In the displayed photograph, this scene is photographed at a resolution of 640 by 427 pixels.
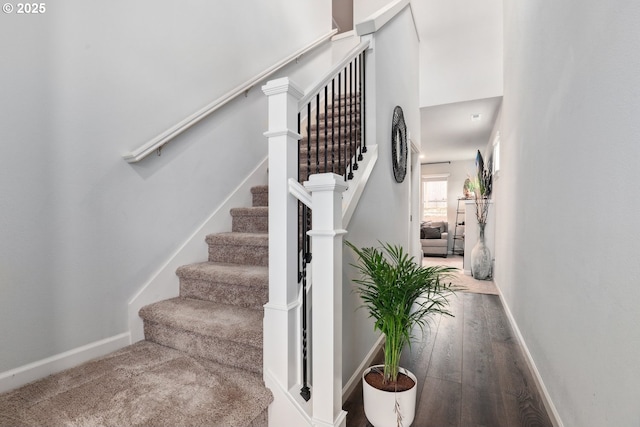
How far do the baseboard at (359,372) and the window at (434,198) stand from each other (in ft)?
22.6

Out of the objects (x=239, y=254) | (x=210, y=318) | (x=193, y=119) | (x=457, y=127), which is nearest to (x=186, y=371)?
(x=210, y=318)

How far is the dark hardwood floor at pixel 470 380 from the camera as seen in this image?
155 cm

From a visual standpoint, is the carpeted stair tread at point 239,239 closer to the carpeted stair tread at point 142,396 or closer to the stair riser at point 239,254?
the stair riser at point 239,254

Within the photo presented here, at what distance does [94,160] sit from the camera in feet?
5.19

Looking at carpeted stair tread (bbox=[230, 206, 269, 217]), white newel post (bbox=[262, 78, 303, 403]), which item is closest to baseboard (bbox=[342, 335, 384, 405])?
white newel post (bbox=[262, 78, 303, 403])

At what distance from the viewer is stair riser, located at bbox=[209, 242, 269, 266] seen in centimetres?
199

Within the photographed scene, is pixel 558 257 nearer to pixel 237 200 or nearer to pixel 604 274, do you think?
pixel 604 274

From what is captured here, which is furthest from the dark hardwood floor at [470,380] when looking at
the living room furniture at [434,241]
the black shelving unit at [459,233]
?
the black shelving unit at [459,233]

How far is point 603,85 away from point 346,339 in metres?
1.55

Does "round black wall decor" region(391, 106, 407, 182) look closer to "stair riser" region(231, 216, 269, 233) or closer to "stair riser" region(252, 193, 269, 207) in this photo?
"stair riser" region(252, 193, 269, 207)

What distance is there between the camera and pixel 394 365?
1.45m

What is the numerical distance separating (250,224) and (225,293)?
65 centimetres

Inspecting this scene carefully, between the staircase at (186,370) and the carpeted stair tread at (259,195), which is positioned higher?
the carpeted stair tread at (259,195)

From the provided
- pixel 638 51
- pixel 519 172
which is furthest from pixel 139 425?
pixel 519 172
